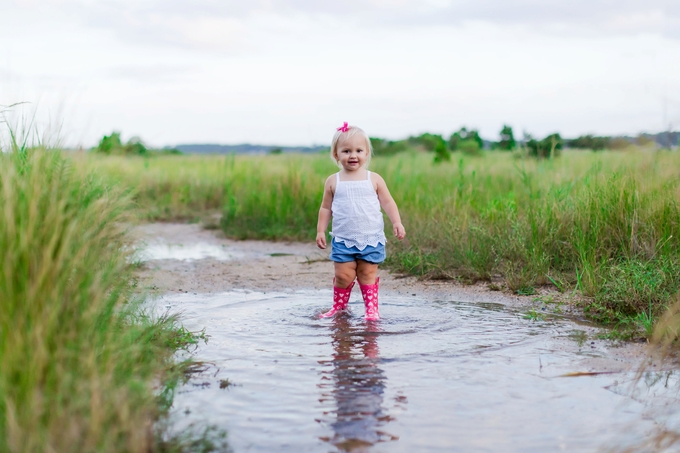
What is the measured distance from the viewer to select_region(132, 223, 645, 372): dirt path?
459cm

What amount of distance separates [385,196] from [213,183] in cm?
1060

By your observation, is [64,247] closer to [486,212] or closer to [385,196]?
[385,196]

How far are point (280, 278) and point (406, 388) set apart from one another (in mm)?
4097

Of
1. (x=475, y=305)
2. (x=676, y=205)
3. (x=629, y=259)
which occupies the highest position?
(x=676, y=205)

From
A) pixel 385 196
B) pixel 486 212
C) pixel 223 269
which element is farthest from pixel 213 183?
pixel 385 196

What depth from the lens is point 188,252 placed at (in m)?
9.98

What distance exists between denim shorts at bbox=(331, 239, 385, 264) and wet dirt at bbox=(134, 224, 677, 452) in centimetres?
47

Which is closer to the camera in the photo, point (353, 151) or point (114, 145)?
point (353, 151)

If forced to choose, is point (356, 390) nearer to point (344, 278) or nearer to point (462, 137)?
point (344, 278)

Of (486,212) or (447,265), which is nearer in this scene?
(447,265)

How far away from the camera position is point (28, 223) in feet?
9.75

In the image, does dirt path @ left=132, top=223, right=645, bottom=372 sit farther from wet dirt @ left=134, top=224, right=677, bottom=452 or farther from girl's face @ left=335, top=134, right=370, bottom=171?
girl's face @ left=335, top=134, right=370, bottom=171

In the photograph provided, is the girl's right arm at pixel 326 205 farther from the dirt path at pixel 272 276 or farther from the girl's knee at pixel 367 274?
the dirt path at pixel 272 276

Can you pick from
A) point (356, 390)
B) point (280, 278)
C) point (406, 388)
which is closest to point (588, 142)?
point (280, 278)
